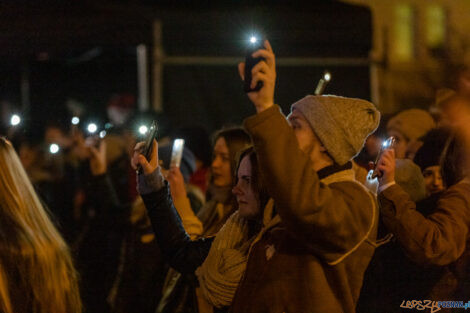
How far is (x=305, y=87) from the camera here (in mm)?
6938

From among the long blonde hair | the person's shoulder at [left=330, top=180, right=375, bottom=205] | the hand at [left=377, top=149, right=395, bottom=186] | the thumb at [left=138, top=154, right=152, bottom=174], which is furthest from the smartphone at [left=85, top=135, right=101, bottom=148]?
the person's shoulder at [left=330, top=180, right=375, bottom=205]

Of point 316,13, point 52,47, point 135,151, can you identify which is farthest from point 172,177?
point 316,13

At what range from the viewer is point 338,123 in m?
2.49

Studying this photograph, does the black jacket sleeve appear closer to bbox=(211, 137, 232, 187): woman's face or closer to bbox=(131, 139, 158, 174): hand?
bbox=(131, 139, 158, 174): hand

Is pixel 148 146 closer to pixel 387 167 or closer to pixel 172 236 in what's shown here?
pixel 172 236

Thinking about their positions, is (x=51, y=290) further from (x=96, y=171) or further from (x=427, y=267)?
(x=96, y=171)

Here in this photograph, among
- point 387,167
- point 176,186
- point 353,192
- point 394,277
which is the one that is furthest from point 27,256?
point 394,277

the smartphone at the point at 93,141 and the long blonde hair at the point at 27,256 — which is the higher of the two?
the smartphone at the point at 93,141

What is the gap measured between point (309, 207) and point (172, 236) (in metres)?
1.12

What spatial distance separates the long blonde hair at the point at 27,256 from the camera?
2869 mm

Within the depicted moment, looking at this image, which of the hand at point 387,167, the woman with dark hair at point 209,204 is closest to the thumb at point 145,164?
the woman with dark hair at point 209,204

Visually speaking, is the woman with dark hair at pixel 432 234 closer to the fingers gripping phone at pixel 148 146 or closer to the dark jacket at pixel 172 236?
the dark jacket at pixel 172 236

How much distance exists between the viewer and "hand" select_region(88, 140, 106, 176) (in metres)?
4.91

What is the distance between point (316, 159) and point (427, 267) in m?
0.90
